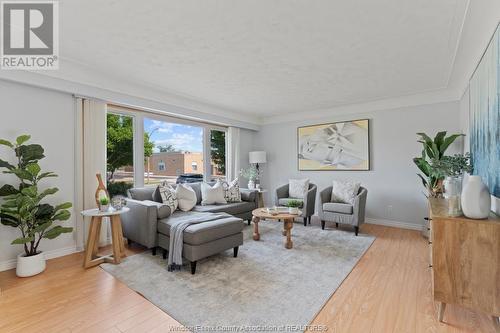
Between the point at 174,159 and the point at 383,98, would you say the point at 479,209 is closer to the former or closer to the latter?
the point at 383,98

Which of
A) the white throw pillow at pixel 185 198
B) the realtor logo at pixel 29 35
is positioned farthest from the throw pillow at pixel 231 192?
the realtor logo at pixel 29 35

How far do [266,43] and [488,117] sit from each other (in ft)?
6.96

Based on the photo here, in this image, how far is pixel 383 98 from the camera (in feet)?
15.1

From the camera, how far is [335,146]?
17.1ft

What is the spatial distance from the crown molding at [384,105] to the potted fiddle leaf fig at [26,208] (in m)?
4.79

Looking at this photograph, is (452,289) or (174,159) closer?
(452,289)

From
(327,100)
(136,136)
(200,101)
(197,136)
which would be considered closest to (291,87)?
(327,100)

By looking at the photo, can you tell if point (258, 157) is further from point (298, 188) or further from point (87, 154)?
point (87, 154)

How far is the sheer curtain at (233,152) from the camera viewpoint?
19.3 feet

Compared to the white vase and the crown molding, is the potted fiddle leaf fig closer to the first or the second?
the white vase

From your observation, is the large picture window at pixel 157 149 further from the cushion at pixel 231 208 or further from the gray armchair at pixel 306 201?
the gray armchair at pixel 306 201

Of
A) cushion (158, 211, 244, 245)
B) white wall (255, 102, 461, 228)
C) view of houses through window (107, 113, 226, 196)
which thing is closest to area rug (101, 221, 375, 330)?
cushion (158, 211, 244, 245)

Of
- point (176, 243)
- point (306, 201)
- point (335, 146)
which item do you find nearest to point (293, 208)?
point (306, 201)

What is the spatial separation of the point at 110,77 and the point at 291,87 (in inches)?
108
